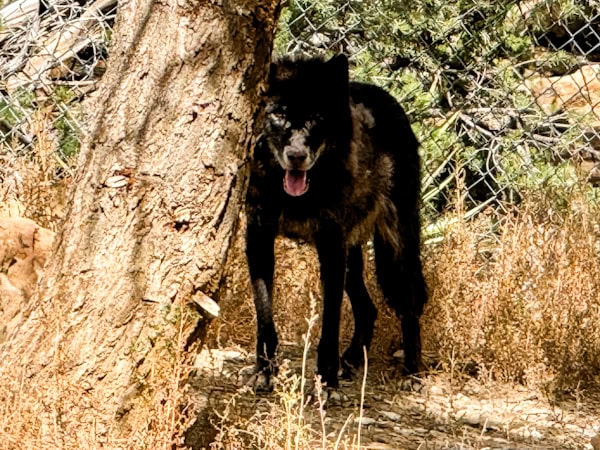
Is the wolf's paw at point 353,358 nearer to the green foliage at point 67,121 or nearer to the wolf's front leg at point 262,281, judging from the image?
the wolf's front leg at point 262,281

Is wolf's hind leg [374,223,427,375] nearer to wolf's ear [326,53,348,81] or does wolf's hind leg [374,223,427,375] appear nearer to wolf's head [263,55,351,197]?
wolf's head [263,55,351,197]

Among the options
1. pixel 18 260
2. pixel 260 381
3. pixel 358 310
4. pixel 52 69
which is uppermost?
pixel 52 69

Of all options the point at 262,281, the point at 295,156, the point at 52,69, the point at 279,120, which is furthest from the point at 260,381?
the point at 52,69

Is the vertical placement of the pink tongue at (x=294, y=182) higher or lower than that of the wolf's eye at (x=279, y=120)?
lower

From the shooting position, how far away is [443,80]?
7668 mm

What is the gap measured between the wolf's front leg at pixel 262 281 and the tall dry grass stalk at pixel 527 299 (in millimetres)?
924

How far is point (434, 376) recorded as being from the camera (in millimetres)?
6176

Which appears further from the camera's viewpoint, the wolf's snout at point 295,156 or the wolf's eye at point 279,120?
Result: the wolf's eye at point 279,120

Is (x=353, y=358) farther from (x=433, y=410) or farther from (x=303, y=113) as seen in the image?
(x=303, y=113)

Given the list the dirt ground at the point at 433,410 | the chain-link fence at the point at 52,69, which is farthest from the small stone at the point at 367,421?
the chain-link fence at the point at 52,69

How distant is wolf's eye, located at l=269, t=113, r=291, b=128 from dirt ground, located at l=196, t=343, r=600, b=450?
3.83ft

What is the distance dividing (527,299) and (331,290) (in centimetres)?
109

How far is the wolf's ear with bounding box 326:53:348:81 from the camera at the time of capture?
5.77m

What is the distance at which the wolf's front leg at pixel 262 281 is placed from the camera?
568cm
